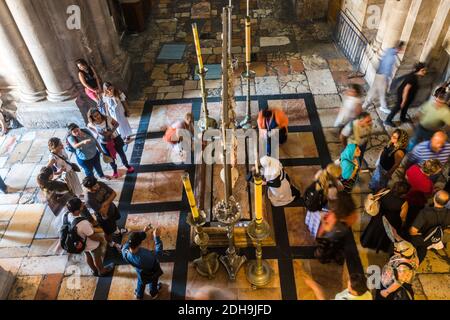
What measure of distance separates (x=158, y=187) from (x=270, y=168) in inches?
87.9

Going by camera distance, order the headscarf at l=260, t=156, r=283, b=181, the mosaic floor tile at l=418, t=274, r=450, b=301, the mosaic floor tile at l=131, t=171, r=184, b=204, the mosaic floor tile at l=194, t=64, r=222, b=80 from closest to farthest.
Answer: the mosaic floor tile at l=418, t=274, r=450, b=301
the headscarf at l=260, t=156, r=283, b=181
the mosaic floor tile at l=131, t=171, r=184, b=204
the mosaic floor tile at l=194, t=64, r=222, b=80

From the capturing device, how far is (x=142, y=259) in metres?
4.16

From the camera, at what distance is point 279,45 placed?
9.73 meters

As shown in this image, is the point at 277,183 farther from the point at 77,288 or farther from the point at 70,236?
the point at 77,288

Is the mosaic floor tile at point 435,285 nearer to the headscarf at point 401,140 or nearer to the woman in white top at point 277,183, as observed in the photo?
the headscarf at point 401,140

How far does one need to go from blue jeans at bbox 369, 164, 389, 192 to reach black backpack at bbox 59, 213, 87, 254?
4.27 meters

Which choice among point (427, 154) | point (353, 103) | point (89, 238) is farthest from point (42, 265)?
point (427, 154)

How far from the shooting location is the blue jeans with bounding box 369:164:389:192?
553cm

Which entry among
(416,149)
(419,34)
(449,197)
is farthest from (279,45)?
(449,197)

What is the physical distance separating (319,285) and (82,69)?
5.35 m

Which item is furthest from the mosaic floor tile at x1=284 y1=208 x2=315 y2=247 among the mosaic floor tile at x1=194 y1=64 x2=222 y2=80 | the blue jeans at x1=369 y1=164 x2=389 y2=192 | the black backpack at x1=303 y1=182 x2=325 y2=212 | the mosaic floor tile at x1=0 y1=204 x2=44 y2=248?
the mosaic floor tile at x1=194 y1=64 x2=222 y2=80

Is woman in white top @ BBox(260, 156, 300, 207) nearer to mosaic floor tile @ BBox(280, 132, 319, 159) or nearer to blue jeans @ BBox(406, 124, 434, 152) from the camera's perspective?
mosaic floor tile @ BBox(280, 132, 319, 159)
